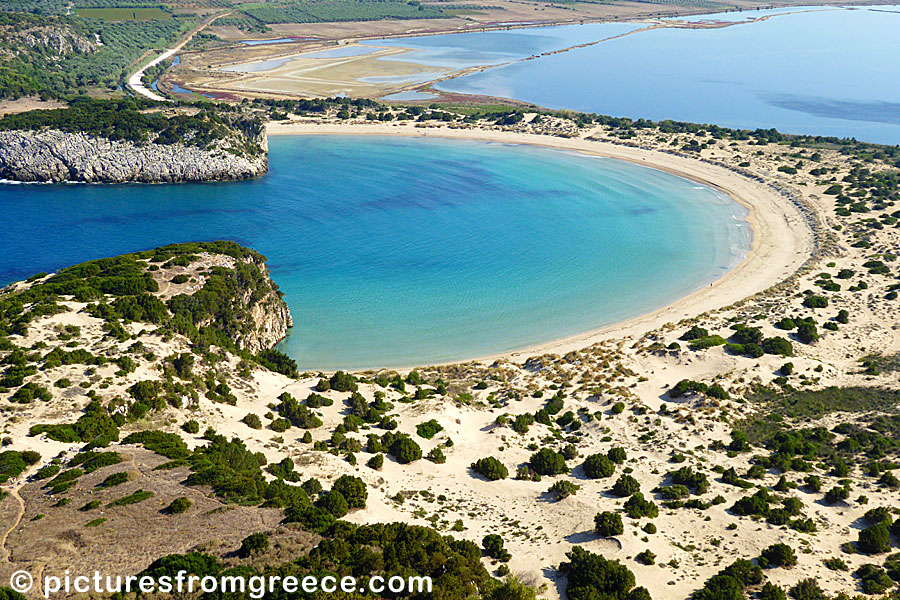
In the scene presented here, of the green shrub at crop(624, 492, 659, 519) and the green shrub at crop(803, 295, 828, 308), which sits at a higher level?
the green shrub at crop(803, 295, 828, 308)

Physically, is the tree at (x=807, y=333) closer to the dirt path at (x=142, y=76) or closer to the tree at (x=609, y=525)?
the tree at (x=609, y=525)

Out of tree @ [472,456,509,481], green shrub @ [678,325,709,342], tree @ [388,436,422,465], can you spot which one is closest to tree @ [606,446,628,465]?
tree @ [472,456,509,481]

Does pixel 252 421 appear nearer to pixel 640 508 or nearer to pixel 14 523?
pixel 14 523

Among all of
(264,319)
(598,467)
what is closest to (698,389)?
(598,467)

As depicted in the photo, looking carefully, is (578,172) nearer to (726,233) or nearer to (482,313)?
(726,233)

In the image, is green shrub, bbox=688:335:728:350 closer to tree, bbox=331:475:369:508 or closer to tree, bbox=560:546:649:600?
tree, bbox=560:546:649:600

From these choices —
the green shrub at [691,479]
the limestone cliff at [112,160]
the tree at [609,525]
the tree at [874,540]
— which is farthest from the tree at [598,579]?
the limestone cliff at [112,160]

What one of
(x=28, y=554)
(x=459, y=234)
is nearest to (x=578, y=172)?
(x=459, y=234)
